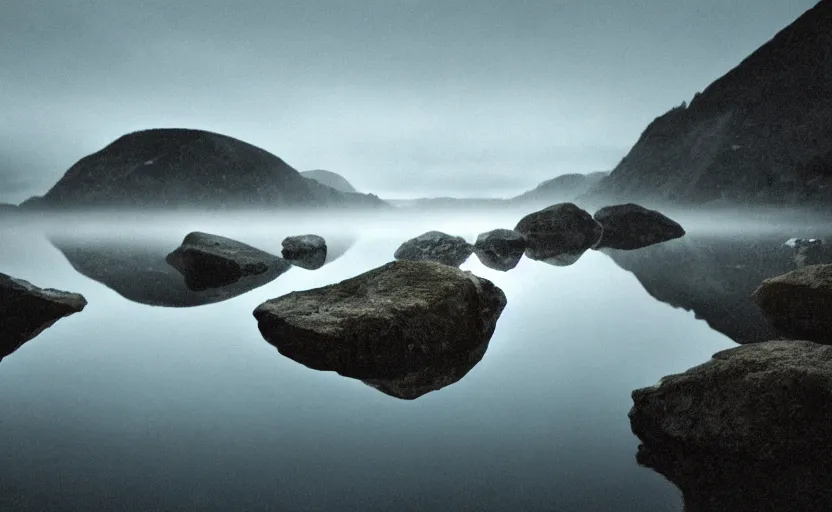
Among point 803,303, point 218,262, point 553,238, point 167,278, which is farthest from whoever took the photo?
point 553,238

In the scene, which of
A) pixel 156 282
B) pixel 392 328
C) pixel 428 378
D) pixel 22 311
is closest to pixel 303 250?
pixel 156 282

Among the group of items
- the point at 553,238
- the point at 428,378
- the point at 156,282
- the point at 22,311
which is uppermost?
the point at 553,238

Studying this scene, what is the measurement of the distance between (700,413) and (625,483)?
32.5 inches

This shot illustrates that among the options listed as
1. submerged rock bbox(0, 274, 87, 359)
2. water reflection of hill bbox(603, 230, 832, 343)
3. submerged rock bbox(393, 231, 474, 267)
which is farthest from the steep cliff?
submerged rock bbox(0, 274, 87, 359)

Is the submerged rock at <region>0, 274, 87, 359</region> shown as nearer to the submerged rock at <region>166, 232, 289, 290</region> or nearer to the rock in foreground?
the submerged rock at <region>166, 232, 289, 290</region>

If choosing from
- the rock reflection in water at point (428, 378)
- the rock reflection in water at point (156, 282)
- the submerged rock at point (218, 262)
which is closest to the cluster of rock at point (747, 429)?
the rock reflection in water at point (428, 378)

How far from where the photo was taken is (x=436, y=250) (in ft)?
47.9

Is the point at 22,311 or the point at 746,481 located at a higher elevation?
the point at 22,311

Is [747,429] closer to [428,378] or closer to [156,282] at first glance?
[428,378]

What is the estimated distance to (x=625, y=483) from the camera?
268 cm

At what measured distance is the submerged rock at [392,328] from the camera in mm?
4648

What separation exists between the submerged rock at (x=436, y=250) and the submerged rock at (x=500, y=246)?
3.45 feet

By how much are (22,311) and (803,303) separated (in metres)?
11.2

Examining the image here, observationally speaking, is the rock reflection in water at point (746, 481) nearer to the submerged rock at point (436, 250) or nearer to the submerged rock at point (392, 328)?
the submerged rock at point (392, 328)
